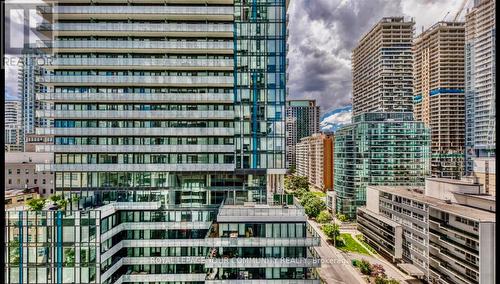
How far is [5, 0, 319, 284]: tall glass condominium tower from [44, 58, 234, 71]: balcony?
69 mm

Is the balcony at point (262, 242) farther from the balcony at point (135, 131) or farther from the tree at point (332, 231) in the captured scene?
the tree at point (332, 231)

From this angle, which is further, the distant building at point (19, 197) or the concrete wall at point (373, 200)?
the concrete wall at point (373, 200)

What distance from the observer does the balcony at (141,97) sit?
18812 millimetres

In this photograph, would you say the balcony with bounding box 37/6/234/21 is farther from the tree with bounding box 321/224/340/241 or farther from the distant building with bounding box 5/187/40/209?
the tree with bounding box 321/224/340/241

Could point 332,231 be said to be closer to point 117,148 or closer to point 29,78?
point 117,148

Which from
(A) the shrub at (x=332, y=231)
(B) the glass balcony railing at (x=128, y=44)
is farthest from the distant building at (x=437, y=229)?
(B) the glass balcony railing at (x=128, y=44)

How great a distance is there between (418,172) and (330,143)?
69.1ft

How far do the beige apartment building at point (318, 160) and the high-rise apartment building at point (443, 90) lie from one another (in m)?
20.0

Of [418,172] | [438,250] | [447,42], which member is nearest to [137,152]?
[438,250]

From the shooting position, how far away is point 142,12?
18484 mm

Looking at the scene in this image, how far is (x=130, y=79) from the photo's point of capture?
61.3 feet

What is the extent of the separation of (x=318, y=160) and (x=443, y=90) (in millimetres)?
30713

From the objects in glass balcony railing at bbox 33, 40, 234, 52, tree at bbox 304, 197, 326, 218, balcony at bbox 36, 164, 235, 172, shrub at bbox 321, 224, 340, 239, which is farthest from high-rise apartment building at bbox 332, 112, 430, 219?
glass balcony railing at bbox 33, 40, 234, 52

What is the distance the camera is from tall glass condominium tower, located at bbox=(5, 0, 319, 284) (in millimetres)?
18609
